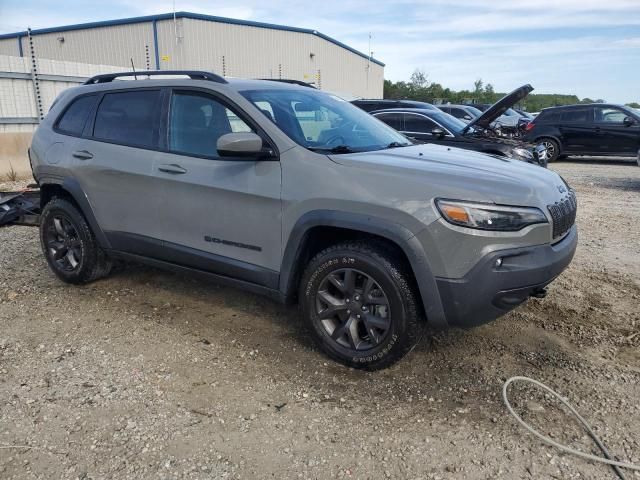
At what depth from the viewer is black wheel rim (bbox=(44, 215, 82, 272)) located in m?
4.72

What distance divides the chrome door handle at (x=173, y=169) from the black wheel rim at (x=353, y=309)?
1.35m

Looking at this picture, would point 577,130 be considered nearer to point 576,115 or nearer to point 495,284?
point 576,115

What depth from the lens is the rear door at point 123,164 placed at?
13.3ft

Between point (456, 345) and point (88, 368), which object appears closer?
point (88, 368)

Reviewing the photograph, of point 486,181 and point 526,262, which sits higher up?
point 486,181

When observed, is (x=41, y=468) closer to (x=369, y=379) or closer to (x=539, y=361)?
(x=369, y=379)

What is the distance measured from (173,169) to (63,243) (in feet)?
5.50

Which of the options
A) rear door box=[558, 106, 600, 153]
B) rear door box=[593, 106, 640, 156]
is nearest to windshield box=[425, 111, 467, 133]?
rear door box=[558, 106, 600, 153]

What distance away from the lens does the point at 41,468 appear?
8.20ft

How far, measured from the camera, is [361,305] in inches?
128

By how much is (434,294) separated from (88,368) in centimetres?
225

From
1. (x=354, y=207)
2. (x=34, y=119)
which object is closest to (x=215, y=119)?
(x=354, y=207)

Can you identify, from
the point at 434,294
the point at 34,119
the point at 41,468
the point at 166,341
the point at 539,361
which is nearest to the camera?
the point at 41,468

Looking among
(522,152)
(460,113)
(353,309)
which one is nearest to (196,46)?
(460,113)
